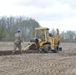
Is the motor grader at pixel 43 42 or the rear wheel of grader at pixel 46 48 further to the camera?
the motor grader at pixel 43 42

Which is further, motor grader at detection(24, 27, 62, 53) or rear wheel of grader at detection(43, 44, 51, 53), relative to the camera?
motor grader at detection(24, 27, 62, 53)

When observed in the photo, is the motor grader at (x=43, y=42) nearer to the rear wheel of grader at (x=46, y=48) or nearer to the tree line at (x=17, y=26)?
the rear wheel of grader at (x=46, y=48)

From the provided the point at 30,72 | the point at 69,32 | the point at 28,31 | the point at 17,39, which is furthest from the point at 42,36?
the point at 69,32

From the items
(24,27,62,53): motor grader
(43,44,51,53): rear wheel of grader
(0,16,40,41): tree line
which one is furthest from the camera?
(0,16,40,41): tree line

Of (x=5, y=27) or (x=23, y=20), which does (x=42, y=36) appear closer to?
(x=5, y=27)

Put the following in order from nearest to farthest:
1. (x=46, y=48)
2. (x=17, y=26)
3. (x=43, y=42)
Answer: (x=46, y=48), (x=43, y=42), (x=17, y=26)

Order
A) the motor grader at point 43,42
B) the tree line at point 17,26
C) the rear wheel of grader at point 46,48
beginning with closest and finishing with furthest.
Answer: the rear wheel of grader at point 46,48 → the motor grader at point 43,42 → the tree line at point 17,26

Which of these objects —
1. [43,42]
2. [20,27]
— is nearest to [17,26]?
[20,27]

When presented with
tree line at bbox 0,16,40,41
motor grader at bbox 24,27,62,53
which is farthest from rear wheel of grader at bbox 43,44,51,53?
tree line at bbox 0,16,40,41

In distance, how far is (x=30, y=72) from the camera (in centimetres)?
1017

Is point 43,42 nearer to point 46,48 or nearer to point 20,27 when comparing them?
point 46,48

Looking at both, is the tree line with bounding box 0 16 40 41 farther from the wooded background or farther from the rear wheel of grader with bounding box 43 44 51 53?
the rear wheel of grader with bounding box 43 44 51 53

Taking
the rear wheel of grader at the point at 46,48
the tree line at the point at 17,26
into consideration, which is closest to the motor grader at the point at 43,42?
the rear wheel of grader at the point at 46,48

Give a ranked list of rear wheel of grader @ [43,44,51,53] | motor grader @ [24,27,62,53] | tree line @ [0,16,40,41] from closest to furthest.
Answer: rear wheel of grader @ [43,44,51,53], motor grader @ [24,27,62,53], tree line @ [0,16,40,41]
